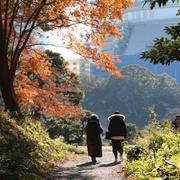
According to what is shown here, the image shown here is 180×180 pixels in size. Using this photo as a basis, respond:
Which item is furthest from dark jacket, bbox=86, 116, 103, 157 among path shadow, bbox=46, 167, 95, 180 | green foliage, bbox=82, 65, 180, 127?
green foliage, bbox=82, 65, 180, 127

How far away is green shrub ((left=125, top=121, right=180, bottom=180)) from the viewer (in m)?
7.36

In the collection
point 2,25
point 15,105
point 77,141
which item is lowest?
point 77,141

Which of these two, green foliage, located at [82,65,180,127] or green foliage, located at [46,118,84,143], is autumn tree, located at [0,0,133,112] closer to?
green foliage, located at [46,118,84,143]

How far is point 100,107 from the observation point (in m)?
88.6

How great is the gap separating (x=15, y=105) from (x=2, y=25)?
319 centimetres

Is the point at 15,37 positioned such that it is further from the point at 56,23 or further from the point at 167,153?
the point at 167,153

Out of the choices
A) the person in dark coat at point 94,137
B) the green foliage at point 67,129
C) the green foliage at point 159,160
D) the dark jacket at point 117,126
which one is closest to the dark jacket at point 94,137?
the person in dark coat at point 94,137

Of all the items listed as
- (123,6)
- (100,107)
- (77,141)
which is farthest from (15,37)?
(100,107)

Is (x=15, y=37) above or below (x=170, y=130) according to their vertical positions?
above

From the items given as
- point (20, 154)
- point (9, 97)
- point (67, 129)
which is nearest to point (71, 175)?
point (20, 154)

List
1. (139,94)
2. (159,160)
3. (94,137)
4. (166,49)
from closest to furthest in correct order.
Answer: (166,49) < (159,160) < (94,137) < (139,94)

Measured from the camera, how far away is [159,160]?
832 centimetres

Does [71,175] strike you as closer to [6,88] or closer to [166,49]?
[166,49]

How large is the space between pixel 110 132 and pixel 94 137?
0.89 m
